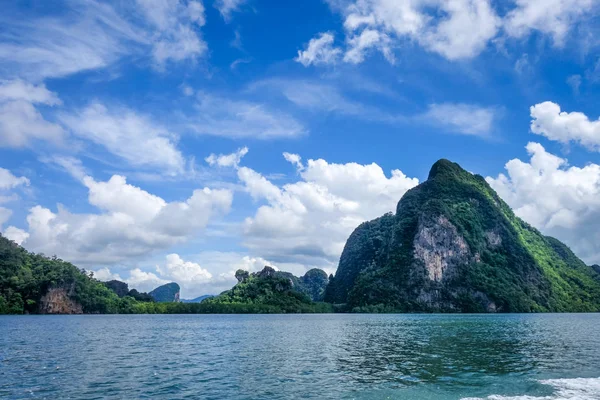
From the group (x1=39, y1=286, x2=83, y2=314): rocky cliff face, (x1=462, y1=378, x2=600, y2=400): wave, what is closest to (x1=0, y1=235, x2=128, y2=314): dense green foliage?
(x1=39, y1=286, x2=83, y2=314): rocky cliff face

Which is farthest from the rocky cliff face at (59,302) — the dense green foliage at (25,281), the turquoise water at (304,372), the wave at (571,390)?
the wave at (571,390)

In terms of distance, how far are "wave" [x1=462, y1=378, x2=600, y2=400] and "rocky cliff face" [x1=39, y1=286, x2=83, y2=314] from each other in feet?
648

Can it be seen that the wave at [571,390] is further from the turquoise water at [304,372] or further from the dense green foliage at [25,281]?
the dense green foliage at [25,281]

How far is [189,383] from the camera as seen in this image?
31094 millimetres

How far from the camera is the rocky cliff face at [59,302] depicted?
18512 centimetres

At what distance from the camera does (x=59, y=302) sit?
190m

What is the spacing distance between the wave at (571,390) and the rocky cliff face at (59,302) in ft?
648

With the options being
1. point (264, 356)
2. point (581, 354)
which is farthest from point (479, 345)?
point (264, 356)

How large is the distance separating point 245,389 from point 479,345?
37.1 meters

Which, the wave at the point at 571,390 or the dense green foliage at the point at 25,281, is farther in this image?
the dense green foliage at the point at 25,281

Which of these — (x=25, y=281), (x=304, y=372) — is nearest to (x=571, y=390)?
(x=304, y=372)

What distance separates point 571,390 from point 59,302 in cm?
20205

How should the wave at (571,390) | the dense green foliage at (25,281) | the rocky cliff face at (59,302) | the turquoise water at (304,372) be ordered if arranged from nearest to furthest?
the wave at (571,390), the turquoise water at (304,372), the dense green foliage at (25,281), the rocky cliff face at (59,302)

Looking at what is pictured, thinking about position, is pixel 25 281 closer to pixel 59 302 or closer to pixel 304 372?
pixel 59 302
